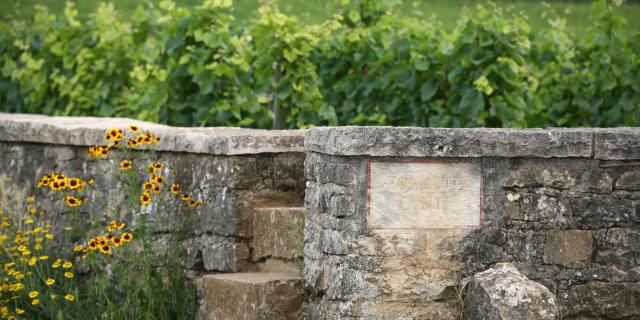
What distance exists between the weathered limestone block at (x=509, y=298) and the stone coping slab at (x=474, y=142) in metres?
0.57

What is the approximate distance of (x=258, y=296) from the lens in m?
5.45

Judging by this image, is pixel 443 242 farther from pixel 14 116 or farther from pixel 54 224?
pixel 14 116

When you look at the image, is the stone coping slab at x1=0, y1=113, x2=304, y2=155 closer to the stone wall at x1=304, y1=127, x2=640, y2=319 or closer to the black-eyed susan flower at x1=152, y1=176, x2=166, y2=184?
the black-eyed susan flower at x1=152, y1=176, x2=166, y2=184

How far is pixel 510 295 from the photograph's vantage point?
4898 mm

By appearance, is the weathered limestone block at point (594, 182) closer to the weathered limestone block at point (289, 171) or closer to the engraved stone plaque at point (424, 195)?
the engraved stone plaque at point (424, 195)

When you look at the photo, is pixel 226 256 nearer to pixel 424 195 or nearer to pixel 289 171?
pixel 289 171

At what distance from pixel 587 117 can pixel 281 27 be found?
2350mm

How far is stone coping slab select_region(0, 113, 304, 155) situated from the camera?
593 cm

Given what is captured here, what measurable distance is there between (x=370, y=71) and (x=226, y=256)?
8.60 ft

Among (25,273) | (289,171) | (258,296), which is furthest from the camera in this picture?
(25,273)

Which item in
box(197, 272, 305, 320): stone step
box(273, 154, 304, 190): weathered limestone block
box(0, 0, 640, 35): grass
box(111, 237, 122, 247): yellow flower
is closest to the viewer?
box(197, 272, 305, 320): stone step

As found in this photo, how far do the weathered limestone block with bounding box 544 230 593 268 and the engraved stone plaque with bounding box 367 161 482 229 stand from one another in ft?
1.21

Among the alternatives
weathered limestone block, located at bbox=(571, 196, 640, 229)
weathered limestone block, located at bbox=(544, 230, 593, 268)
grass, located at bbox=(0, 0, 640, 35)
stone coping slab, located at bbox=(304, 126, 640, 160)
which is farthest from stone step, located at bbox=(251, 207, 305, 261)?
grass, located at bbox=(0, 0, 640, 35)

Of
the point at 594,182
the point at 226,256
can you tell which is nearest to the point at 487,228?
the point at 594,182
